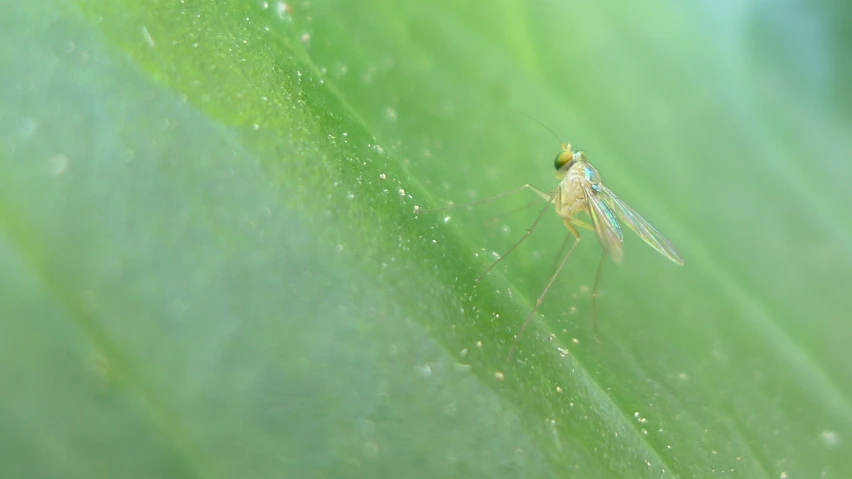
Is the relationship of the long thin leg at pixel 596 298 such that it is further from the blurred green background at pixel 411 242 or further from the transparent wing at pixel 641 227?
the transparent wing at pixel 641 227

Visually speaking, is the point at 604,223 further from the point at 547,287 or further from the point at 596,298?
the point at 547,287

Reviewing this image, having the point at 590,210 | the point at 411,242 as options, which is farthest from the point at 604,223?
the point at 411,242

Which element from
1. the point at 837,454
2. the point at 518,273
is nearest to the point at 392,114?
the point at 518,273

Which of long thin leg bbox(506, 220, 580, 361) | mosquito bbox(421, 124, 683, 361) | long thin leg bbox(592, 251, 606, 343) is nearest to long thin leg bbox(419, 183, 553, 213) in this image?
mosquito bbox(421, 124, 683, 361)

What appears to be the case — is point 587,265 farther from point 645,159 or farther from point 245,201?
point 245,201

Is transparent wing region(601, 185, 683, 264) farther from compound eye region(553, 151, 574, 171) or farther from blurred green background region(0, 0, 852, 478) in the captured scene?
compound eye region(553, 151, 574, 171)

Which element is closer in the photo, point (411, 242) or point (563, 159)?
point (411, 242)

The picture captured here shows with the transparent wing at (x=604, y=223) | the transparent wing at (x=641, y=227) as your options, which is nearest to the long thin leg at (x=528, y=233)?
the transparent wing at (x=604, y=223)
